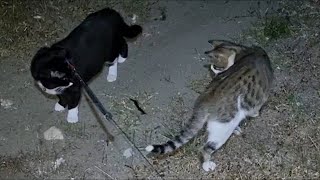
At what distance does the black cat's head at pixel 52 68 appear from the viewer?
470 cm

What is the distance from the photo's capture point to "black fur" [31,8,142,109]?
473cm

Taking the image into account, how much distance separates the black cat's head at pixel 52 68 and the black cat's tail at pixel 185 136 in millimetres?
882

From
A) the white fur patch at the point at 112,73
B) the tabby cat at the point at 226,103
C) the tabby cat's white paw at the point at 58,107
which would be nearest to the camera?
the tabby cat at the point at 226,103

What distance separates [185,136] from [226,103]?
0.40 metres

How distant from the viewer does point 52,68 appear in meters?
4.70

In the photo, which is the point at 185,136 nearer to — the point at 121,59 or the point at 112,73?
the point at 112,73

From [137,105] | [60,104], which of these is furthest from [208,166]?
[60,104]

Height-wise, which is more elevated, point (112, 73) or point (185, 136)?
point (185, 136)

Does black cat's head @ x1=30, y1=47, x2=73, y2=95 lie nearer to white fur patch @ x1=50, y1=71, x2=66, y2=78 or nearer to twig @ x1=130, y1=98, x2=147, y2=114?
white fur patch @ x1=50, y1=71, x2=66, y2=78

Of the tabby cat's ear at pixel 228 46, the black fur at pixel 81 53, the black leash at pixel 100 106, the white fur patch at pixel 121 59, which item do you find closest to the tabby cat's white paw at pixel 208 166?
the black leash at pixel 100 106

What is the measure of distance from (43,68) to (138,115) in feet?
3.19

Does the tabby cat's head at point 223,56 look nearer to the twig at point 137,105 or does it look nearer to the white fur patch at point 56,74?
the twig at point 137,105

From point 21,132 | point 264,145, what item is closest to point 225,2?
point 264,145

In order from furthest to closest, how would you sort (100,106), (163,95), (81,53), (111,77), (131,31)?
A: 1. (131,31)
2. (111,77)
3. (163,95)
4. (100,106)
5. (81,53)
